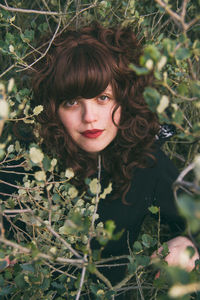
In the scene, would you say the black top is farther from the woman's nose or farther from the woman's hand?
the woman's nose

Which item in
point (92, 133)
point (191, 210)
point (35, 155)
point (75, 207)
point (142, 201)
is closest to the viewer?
point (191, 210)

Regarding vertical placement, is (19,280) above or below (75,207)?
below

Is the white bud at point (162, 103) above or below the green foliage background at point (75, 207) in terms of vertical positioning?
above

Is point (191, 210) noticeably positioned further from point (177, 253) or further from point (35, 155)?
point (177, 253)

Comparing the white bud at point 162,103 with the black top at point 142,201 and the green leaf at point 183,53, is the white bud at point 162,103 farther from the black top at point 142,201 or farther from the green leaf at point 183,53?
the black top at point 142,201

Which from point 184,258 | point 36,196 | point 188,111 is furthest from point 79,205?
point 188,111

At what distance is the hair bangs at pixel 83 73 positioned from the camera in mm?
1302

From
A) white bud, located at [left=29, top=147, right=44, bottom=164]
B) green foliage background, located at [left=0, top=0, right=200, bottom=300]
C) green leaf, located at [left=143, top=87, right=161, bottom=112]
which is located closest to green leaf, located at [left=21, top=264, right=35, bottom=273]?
green foliage background, located at [left=0, top=0, right=200, bottom=300]

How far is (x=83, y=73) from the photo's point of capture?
1.30 meters

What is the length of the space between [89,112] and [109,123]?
135 mm

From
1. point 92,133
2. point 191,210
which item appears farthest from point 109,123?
point 191,210

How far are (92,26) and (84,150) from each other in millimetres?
549

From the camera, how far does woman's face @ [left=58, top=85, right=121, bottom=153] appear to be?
4.46 ft

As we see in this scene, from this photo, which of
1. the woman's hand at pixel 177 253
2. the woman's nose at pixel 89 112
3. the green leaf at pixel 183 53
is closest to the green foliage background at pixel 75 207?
the green leaf at pixel 183 53
